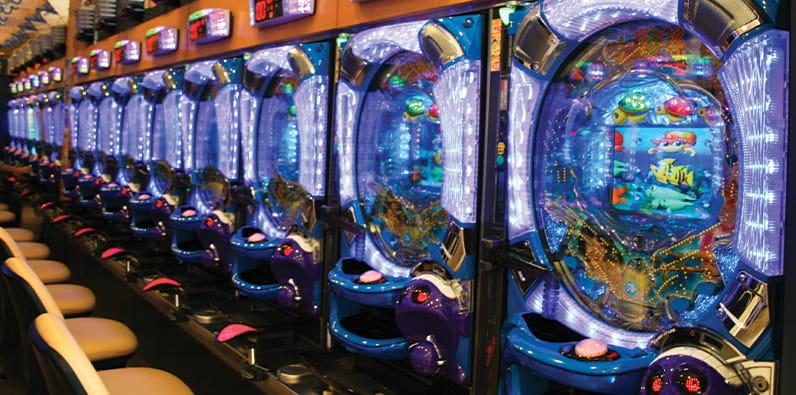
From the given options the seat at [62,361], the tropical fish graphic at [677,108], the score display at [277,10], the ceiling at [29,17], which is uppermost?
the ceiling at [29,17]

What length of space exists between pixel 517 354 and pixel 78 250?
18.8 feet

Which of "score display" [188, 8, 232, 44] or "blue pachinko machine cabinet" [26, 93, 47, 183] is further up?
"score display" [188, 8, 232, 44]

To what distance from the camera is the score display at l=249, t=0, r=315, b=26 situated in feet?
12.0

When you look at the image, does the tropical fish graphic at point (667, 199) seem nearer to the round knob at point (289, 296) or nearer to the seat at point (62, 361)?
the seat at point (62, 361)

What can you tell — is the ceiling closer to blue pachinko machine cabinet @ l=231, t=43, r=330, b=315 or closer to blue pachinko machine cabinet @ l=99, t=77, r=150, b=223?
blue pachinko machine cabinet @ l=99, t=77, r=150, b=223

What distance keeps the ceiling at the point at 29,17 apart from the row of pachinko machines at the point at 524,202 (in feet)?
23.3

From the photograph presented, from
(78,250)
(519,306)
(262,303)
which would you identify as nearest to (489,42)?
(519,306)

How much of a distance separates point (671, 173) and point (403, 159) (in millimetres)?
1374

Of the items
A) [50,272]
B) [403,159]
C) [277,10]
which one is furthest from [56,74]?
[403,159]

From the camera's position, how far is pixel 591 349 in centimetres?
197

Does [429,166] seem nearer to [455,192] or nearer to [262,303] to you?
[455,192]

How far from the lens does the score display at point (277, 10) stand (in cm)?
364

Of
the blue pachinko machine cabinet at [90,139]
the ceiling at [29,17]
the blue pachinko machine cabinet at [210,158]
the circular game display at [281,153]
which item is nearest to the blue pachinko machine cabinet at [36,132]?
the ceiling at [29,17]

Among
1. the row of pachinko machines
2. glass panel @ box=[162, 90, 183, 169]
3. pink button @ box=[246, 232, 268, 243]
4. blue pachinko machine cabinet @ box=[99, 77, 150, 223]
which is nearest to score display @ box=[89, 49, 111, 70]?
blue pachinko machine cabinet @ box=[99, 77, 150, 223]
